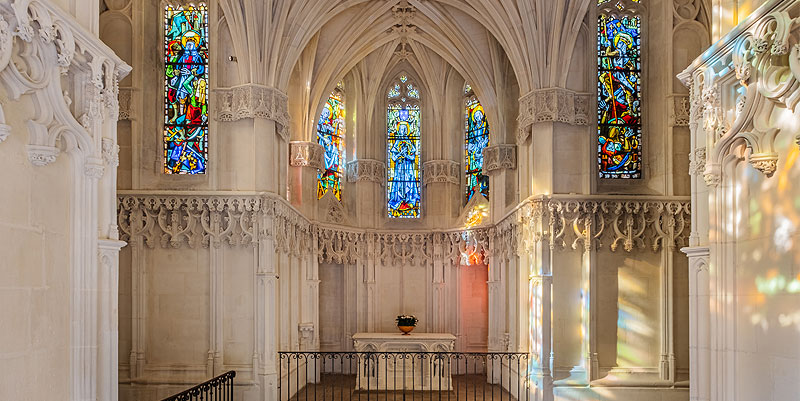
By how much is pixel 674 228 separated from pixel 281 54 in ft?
27.9

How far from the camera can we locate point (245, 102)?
14695mm

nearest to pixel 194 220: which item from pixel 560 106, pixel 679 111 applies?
pixel 560 106

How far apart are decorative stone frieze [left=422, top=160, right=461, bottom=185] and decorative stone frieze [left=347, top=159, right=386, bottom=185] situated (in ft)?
4.80

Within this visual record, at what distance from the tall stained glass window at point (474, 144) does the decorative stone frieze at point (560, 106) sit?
6.12 metres

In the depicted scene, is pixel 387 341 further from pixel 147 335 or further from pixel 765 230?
pixel 765 230

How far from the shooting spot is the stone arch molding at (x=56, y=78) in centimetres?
533

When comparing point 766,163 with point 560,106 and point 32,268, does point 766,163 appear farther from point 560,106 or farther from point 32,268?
point 560,106

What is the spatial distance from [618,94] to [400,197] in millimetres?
8550

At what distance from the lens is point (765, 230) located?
634 cm

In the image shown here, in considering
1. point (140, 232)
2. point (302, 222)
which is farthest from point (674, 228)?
point (140, 232)

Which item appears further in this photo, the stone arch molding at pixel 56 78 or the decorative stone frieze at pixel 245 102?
the decorative stone frieze at pixel 245 102

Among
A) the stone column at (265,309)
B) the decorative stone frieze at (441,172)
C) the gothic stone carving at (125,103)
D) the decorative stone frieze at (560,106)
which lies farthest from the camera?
the decorative stone frieze at (441,172)

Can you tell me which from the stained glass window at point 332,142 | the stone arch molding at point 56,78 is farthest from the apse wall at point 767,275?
the stained glass window at point 332,142

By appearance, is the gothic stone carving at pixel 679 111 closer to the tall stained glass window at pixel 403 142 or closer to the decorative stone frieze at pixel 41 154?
the tall stained glass window at pixel 403 142
